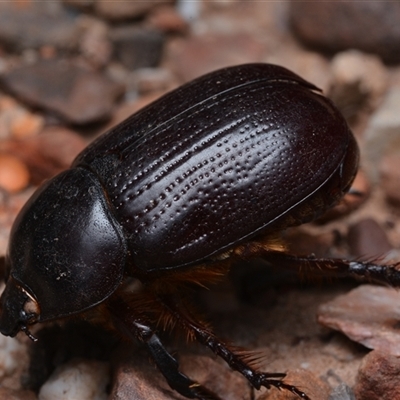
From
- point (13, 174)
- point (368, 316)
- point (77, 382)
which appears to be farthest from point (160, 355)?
point (13, 174)

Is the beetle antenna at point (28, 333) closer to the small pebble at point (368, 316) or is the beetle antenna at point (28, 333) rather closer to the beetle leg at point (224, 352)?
the beetle leg at point (224, 352)

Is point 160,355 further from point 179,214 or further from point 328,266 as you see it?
point 328,266

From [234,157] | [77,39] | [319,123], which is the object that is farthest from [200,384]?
[77,39]

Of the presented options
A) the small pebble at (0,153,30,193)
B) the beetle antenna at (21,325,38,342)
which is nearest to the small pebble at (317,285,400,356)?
the beetle antenna at (21,325,38,342)

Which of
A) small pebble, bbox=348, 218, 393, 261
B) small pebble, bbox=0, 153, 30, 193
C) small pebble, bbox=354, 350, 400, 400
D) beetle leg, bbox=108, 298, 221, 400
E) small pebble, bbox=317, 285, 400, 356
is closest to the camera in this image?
small pebble, bbox=354, 350, 400, 400

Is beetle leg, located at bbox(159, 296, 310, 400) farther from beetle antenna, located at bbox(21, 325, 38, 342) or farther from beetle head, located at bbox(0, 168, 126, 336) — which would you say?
beetle antenna, located at bbox(21, 325, 38, 342)

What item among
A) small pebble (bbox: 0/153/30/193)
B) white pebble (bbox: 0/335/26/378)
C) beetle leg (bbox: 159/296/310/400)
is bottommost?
white pebble (bbox: 0/335/26/378)
